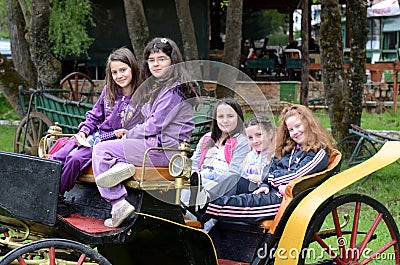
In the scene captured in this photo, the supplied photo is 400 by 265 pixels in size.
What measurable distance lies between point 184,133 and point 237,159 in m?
0.42

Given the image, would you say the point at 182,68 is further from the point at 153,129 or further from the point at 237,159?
the point at 237,159

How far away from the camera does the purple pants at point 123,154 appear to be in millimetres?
3898

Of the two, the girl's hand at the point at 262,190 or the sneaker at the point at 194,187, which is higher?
the sneaker at the point at 194,187

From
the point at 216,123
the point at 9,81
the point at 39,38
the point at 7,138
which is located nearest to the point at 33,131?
the point at 9,81

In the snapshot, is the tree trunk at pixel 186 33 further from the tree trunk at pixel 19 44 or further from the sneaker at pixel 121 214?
the sneaker at pixel 121 214

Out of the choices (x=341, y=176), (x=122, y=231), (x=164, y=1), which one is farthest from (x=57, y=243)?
(x=164, y=1)

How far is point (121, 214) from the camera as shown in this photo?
12.3 ft

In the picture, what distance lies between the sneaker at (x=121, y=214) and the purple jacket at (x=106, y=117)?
0.74 m

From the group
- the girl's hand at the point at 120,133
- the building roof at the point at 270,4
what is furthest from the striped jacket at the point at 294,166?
the building roof at the point at 270,4

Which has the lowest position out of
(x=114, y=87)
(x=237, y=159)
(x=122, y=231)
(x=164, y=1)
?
(x=122, y=231)

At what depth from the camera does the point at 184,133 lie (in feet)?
13.3

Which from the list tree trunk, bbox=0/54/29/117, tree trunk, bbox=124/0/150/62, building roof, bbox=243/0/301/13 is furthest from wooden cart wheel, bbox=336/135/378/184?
building roof, bbox=243/0/301/13

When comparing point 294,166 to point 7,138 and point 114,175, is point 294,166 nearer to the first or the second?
point 114,175

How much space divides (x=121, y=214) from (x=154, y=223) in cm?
24
